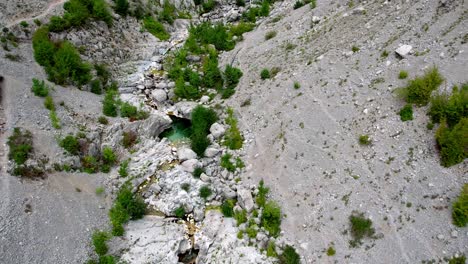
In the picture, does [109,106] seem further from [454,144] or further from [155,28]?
[454,144]

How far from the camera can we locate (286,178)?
27594 mm

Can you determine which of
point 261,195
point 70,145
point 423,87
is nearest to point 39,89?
point 70,145

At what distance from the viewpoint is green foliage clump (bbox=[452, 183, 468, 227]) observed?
20734 millimetres

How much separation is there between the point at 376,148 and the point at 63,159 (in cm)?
2253

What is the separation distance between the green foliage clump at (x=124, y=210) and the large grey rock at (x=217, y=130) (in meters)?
8.52

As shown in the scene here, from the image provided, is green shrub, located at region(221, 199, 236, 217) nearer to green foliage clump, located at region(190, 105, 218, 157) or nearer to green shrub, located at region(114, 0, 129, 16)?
green foliage clump, located at region(190, 105, 218, 157)

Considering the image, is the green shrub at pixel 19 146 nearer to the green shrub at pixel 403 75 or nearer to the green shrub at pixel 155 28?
the green shrub at pixel 155 28

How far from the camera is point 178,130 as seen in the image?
119 ft

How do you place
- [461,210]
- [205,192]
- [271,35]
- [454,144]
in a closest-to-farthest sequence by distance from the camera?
[461,210] → [454,144] → [205,192] → [271,35]

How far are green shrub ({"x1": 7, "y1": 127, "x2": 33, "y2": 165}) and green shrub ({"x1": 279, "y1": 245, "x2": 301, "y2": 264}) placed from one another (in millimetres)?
18912

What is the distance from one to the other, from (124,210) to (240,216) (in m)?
8.04

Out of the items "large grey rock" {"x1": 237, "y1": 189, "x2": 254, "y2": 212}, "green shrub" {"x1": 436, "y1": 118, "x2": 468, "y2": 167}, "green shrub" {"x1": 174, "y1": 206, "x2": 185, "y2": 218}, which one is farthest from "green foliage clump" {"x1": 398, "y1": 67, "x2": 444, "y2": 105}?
"green shrub" {"x1": 174, "y1": 206, "x2": 185, "y2": 218}

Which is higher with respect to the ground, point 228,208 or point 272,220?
point 228,208

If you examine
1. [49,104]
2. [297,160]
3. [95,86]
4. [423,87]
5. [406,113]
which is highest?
[49,104]
